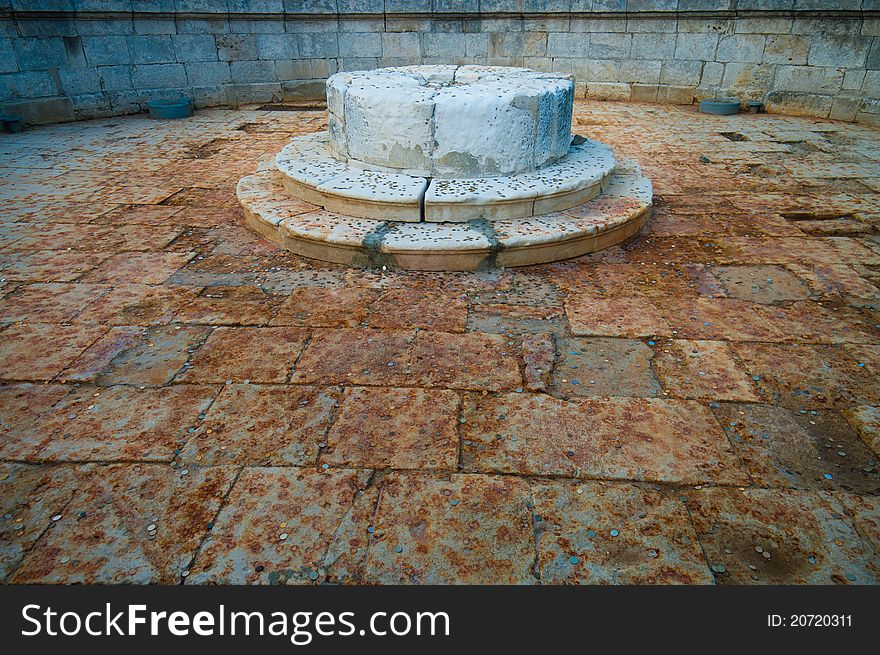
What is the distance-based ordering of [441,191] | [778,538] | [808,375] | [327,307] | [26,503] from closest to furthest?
[778,538], [26,503], [808,375], [327,307], [441,191]

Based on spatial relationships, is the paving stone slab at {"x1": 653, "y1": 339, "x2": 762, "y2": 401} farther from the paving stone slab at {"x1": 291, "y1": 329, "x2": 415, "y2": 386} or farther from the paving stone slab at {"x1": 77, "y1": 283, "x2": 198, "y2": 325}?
the paving stone slab at {"x1": 77, "y1": 283, "x2": 198, "y2": 325}

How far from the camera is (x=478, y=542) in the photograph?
191cm

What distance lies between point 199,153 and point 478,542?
6.06 meters

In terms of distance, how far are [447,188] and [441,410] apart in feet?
6.81

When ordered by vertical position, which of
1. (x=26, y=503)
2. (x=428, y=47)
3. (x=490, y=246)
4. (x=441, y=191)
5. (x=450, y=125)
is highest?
(x=428, y=47)

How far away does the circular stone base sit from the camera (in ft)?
12.4

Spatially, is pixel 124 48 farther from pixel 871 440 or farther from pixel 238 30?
pixel 871 440

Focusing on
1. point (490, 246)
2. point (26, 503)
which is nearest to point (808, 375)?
point (490, 246)

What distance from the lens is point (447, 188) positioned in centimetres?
412

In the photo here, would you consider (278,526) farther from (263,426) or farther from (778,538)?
(778,538)

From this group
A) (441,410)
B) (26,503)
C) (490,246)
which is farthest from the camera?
(490,246)

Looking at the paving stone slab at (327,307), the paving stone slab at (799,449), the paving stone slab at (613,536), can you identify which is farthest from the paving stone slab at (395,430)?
the paving stone slab at (799,449)

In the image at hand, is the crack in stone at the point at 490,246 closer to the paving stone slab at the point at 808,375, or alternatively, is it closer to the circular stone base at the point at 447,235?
the circular stone base at the point at 447,235

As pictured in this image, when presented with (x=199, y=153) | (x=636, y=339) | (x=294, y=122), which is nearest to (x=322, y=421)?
(x=636, y=339)
